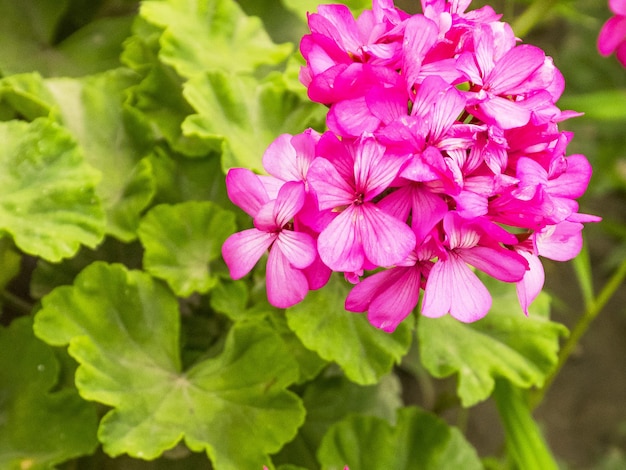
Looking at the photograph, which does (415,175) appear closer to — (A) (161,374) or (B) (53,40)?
(A) (161,374)

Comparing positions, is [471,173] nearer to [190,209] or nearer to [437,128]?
[437,128]

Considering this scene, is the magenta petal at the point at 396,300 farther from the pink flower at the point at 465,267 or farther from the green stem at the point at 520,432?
the green stem at the point at 520,432

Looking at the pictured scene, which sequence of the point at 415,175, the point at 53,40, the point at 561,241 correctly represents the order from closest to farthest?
the point at 415,175, the point at 561,241, the point at 53,40

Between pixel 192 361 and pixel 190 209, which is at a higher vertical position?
pixel 190 209

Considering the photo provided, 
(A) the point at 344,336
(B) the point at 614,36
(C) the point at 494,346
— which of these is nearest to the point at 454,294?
(A) the point at 344,336

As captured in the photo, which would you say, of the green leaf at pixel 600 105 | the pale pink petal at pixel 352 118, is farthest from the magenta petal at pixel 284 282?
the green leaf at pixel 600 105

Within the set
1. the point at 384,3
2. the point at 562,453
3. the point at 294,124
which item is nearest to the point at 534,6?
the point at 294,124

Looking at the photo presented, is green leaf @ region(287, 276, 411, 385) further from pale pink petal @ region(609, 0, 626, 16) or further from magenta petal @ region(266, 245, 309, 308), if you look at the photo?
pale pink petal @ region(609, 0, 626, 16)
